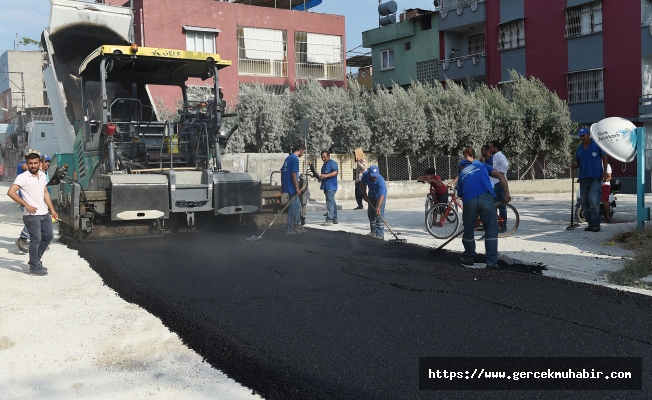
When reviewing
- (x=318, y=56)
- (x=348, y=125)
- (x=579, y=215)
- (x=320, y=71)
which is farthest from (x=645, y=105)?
(x=579, y=215)

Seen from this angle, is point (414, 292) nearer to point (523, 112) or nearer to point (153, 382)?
point (153, 382)

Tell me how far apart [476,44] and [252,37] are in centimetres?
1134

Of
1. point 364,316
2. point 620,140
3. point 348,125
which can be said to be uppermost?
point 348,125

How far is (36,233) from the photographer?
7797 mm

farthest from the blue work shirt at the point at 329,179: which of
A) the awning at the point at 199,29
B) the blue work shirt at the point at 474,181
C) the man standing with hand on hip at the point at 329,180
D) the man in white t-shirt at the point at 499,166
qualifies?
the awning at the point at 199,29

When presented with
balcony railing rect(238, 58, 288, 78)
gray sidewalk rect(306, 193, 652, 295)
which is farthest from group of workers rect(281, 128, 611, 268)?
balcony railing rect(238, 58, 288, 78)

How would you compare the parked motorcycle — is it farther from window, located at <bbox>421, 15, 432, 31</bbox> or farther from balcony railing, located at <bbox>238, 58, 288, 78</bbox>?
window, located at <bbox>421, 15, 432, 31</bbox>

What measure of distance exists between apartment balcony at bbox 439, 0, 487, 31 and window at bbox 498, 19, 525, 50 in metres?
1.14

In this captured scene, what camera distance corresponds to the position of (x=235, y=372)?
4.16m

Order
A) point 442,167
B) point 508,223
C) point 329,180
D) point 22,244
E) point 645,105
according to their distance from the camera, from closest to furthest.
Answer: point 22,244
point 508,223
point 329,180
point 442,167
point 645,105

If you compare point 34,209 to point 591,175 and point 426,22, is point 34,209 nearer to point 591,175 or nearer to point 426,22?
point 591,175

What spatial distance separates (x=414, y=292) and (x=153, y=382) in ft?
9.91

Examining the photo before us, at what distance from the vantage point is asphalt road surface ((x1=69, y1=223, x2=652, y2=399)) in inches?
161

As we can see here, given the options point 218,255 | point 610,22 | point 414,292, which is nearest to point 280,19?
point 610,22
